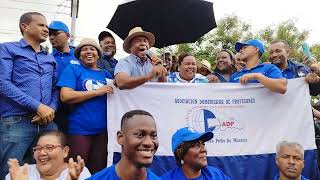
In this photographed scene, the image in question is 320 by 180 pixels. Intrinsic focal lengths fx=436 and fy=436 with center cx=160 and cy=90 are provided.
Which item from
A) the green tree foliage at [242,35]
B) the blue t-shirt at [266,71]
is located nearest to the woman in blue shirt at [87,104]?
the blue t-shirt at [266,71]

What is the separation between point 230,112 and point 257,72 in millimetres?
Answer: 604

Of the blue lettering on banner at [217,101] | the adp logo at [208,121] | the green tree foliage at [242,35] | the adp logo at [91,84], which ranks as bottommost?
the adp logo at [208,121]

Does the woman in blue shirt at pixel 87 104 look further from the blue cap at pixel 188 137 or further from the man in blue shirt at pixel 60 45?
the blue cap at pixel 188 137

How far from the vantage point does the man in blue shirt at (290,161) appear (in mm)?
4805

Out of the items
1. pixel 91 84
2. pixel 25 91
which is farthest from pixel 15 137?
pixel 91 84

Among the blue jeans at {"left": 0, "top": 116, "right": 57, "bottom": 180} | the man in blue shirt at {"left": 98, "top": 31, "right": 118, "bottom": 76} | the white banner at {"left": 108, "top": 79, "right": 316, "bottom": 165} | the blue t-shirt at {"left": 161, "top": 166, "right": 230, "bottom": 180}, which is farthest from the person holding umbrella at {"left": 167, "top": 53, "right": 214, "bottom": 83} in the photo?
the blue jeans at {"left": 0, "top": 116, "right": 57, "bottom": 180}

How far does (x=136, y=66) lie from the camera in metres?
5.08

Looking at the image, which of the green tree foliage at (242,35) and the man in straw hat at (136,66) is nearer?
the man in straw hat at (136,66)

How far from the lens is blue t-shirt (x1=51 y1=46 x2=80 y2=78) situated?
521cm

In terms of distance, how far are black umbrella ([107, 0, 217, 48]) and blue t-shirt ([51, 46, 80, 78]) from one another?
1053 mm

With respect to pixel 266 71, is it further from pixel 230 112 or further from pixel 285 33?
pixel 285 33

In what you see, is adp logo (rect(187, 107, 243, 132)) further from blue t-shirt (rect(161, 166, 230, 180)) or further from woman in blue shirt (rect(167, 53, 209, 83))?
blue t-shirt (rect(161, 166, 230, 180))

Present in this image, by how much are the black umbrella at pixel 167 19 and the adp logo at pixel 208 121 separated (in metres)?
1.63

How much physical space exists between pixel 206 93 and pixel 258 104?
26.4 inches
